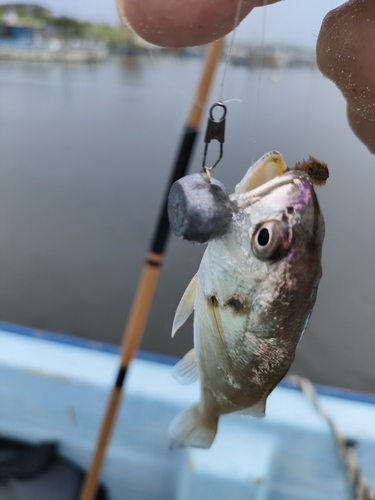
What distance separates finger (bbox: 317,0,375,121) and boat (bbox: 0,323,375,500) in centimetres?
114

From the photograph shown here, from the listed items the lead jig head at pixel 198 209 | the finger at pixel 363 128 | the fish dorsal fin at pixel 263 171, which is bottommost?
the lead jig head at pixel 198 209

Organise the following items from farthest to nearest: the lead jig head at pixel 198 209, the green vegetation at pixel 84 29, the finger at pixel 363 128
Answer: the green vegetation at pixel 84 29, the finger at pixel 363 128, the lead jig head at pixel 198 209

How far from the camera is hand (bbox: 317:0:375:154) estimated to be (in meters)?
0.67

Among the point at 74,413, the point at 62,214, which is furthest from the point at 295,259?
the point at 62,214

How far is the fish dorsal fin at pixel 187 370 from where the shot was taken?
722 mm

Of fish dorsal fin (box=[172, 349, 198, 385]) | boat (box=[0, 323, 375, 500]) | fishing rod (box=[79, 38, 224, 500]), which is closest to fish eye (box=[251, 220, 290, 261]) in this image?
fish dorsal fin (box=[172, 349, 198, 385])

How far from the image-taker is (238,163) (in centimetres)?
110

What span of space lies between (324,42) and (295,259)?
1.39 feet

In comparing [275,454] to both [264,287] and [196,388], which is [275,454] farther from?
[264,287]

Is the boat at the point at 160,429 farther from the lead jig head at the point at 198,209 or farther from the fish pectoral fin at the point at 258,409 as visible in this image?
the lead jig head at the point at 198,209

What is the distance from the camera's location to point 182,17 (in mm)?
741

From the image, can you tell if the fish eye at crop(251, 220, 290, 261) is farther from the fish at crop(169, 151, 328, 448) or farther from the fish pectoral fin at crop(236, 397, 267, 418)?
the fish pectoral fin at crop(236, 397, 267, 418)

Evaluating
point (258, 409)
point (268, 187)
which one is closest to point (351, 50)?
point (268, 187)

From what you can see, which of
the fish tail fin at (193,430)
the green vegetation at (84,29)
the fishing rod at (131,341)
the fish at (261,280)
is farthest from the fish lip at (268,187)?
the fishing rod at (131,341)
